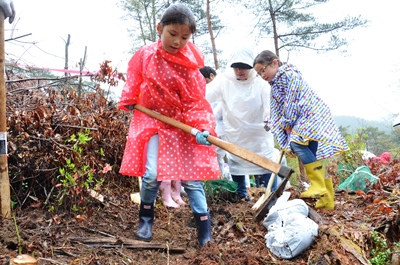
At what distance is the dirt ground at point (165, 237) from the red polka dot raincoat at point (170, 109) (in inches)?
21.8

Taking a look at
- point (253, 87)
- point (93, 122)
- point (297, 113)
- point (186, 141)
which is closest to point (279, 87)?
point (297, 113)

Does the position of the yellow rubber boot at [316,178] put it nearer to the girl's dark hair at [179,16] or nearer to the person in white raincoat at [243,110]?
the person in white raincoat at [243,110]

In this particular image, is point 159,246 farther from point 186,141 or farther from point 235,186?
point 235,186

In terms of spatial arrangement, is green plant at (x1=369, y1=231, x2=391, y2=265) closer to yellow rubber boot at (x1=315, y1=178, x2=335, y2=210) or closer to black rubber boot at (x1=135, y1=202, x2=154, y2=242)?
yellow rubber boot at (x1=315, y1=178, x2=335, y2=210)

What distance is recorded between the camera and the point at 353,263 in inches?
101

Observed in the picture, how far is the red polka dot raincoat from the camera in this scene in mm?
2840

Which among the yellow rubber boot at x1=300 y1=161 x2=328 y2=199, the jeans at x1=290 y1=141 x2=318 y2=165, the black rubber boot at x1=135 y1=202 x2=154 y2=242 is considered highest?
the jeans at x1=290 y1=141 x2=318 y2=165

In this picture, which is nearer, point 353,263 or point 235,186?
point 353,263

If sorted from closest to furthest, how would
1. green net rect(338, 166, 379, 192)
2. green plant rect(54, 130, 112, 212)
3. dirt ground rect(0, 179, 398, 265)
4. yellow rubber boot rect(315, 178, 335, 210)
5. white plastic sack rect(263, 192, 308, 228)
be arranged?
dirt ground rect(0, 179, 398, 265) < white plastic sack rect(263, 192, 308, 228) < green plant rect(54, 130, 112, 212) < yellow rubber boot rect(315, 178, 335, 210) < green net rect(338, 166, 379, 192)

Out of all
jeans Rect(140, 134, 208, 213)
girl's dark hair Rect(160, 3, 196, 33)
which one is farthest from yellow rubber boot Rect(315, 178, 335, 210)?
girl's dark hair Rect(160, 3, 196, 33)

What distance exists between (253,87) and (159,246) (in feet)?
8.25

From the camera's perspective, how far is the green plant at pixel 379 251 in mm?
2803

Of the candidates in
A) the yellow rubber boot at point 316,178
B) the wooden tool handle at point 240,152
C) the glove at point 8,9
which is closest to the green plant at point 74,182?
the wooden tool handle at point 240,152

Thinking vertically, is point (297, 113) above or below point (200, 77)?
below
